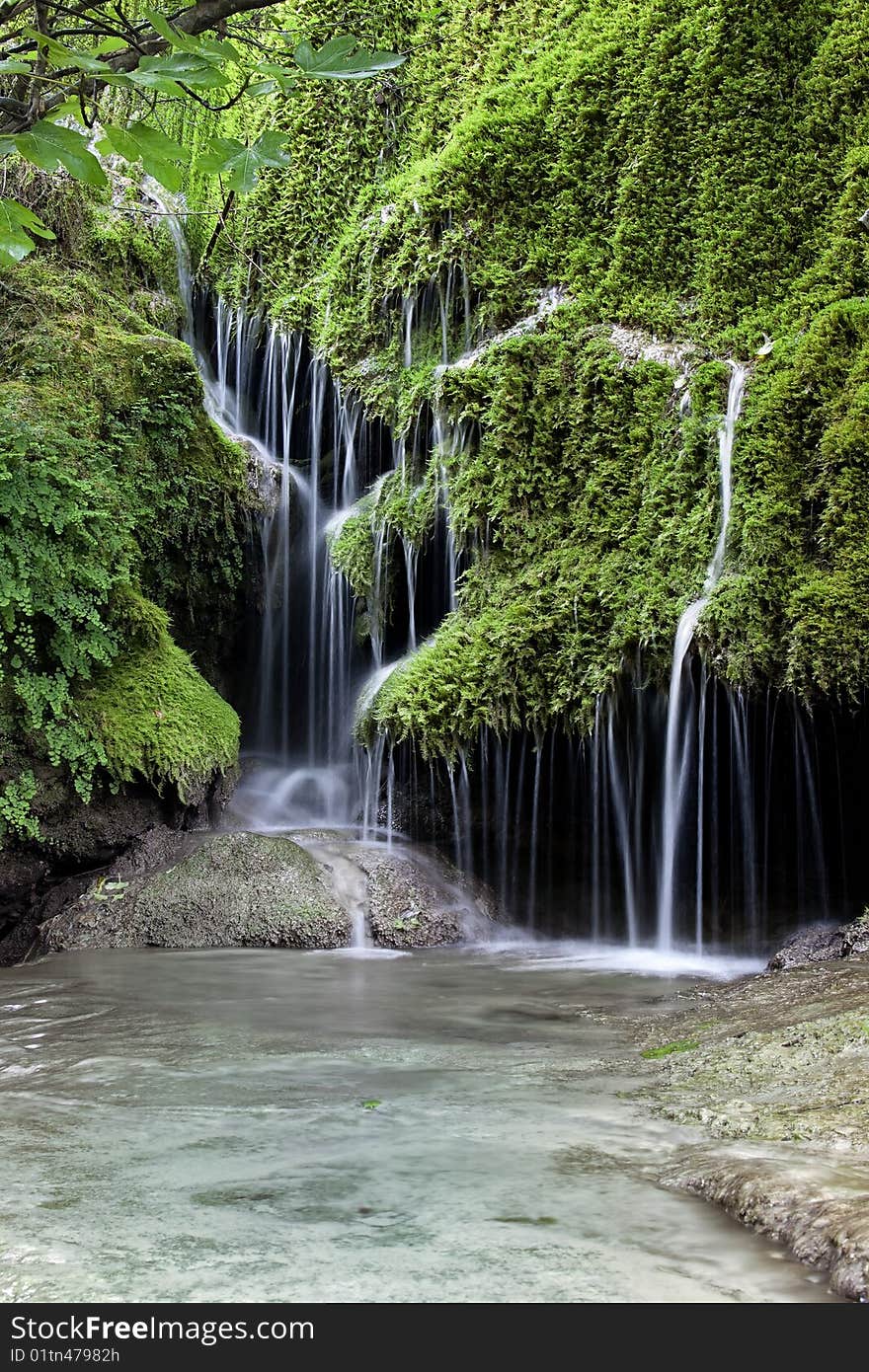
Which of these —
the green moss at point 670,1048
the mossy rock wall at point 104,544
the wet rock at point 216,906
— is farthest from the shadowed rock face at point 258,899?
the green moss at point 670,1048

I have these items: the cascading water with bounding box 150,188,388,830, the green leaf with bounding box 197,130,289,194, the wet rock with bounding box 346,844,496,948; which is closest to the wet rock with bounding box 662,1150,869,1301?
the green leaf with bounding box 197,130,289,194

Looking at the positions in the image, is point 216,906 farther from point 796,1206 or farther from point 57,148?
point 57,148

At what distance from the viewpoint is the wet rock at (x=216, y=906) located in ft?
24.9

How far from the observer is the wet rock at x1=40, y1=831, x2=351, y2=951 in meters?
7.60

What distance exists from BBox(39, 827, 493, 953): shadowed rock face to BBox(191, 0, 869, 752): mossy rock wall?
1.20 m

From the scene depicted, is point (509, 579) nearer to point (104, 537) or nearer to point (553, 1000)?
point (104, 537)

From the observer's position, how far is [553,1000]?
521 cm

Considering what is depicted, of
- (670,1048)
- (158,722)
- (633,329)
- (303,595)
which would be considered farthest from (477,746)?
(670,1048)

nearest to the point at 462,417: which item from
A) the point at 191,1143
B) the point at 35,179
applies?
the point at 35,179

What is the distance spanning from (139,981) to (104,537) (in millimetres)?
3661

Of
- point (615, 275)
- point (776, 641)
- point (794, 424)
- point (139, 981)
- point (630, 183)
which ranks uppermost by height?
point (630, 183)

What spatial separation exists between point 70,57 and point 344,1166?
2.37 metres

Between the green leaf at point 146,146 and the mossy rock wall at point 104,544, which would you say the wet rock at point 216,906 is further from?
the green leaf at point 146,146

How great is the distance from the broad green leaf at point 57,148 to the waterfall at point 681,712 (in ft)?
18.9
